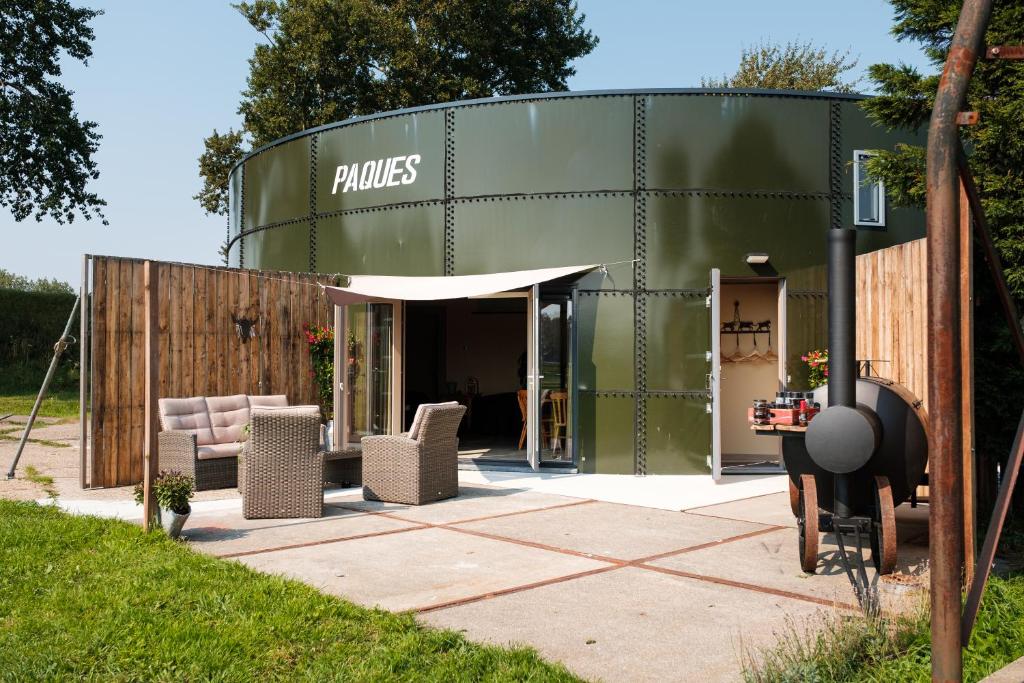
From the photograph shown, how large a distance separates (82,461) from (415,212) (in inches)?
191

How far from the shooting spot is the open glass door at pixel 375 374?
1080cm

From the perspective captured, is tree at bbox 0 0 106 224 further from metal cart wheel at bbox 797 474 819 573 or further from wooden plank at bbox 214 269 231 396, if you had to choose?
metal cart wheel at bbox 797 474 819 573

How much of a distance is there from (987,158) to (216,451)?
7.34 m

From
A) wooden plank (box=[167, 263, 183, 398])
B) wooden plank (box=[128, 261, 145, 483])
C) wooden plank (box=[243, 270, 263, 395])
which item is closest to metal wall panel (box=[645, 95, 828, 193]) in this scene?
wooden plank (box=[243, 270, 263, 395])

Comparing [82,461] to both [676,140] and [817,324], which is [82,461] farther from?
[817,324]

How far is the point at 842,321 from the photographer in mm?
5395

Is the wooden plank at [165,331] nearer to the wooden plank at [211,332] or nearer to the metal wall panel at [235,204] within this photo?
the wooden plank at [211,332]

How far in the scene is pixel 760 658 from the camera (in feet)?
12.3

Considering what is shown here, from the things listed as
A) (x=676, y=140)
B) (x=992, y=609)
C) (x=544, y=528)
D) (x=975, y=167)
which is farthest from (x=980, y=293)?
(x=676, y=140)

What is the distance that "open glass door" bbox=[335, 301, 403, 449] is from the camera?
10797 mm

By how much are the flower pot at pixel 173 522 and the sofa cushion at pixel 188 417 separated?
2.79 m

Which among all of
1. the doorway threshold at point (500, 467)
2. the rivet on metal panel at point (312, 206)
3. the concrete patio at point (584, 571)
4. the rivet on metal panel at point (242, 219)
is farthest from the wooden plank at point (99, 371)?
the rivet on metal panel at point (242, 219)

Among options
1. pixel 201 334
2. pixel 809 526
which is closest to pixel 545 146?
pixel 201 334

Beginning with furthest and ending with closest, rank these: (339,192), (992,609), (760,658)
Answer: (339,192) → (992,609) → (760,658)
